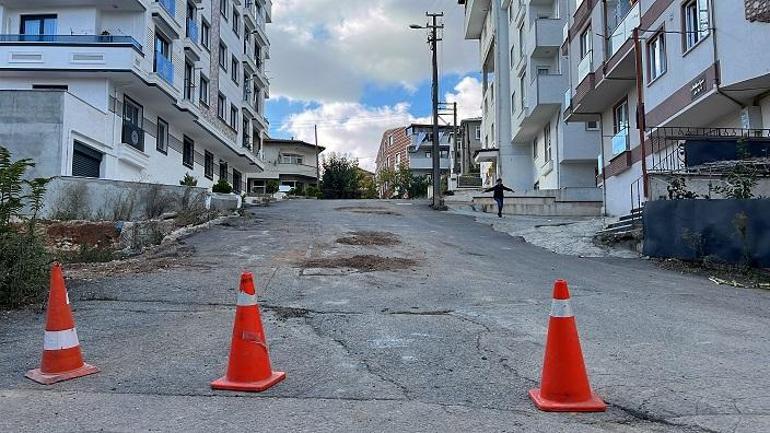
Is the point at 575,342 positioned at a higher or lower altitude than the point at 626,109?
lower

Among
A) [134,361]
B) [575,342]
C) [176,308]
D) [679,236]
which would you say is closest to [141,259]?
[176,308]

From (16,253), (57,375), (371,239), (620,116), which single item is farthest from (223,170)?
(57,375)

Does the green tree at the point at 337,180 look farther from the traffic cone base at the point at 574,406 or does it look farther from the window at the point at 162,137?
the traffic cone base at the point at 574,406

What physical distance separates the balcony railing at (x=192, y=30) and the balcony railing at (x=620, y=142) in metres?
19.9

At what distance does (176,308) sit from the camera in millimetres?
7371

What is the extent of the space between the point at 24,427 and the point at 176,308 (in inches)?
150

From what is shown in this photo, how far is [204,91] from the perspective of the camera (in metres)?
31.1

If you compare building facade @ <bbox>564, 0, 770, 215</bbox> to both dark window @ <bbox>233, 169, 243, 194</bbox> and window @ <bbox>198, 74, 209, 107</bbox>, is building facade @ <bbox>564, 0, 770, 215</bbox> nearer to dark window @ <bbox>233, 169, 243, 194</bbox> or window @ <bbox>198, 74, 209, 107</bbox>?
window @ <bbox>198, 74, 209, 107</bbox>

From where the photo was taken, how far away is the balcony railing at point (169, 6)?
972 inches

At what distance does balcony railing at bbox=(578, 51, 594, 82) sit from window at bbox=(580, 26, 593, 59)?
0.25 m

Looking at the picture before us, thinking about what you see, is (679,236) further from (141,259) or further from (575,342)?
(141,259)

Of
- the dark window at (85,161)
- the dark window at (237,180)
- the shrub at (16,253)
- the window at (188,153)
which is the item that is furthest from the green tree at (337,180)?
the shrub at (16,253)

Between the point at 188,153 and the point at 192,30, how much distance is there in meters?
6.22

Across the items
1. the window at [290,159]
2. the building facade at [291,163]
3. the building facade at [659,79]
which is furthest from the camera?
the window at [290,159]
